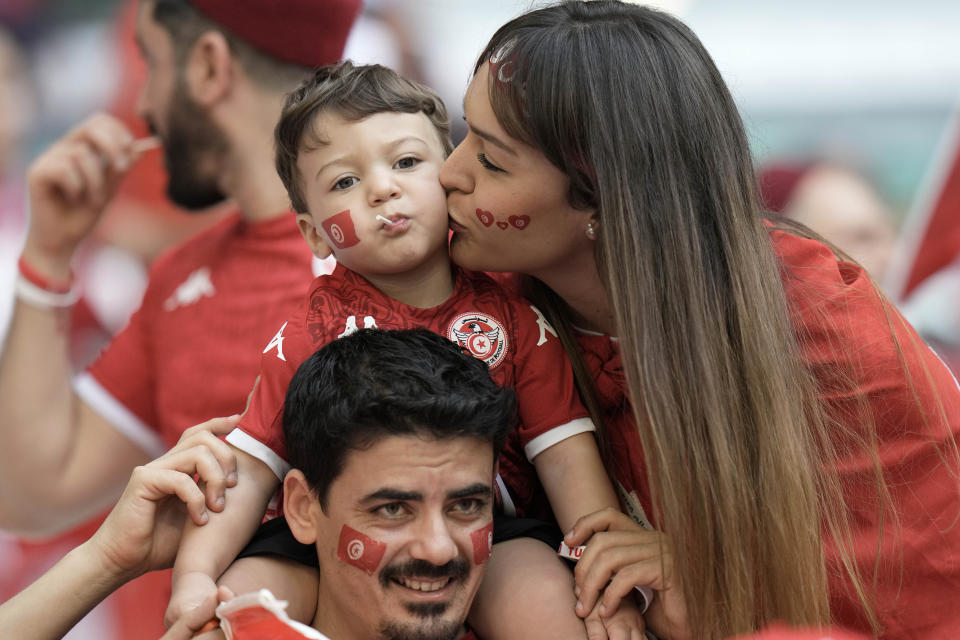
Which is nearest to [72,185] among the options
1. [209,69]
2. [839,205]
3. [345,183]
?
[209,69]

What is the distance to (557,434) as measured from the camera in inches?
67.8

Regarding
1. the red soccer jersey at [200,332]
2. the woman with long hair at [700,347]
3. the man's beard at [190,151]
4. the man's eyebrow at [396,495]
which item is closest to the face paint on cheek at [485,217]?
the woman with long hair at [700,347]

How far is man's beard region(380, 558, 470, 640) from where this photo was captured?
1460mm

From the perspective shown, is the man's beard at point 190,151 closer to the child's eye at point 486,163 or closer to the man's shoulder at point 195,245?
the man's shoulder at point 195,245

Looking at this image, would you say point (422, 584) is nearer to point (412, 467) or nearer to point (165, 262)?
point (412, 467)

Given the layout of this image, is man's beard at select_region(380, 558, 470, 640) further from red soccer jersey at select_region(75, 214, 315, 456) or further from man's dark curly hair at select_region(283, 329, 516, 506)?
red soccer jersey at select_region(75, 214, 315, 456)

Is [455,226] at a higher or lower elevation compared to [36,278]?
higher

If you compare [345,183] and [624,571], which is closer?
[624,571]

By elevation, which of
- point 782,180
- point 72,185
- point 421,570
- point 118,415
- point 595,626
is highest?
point 421,570

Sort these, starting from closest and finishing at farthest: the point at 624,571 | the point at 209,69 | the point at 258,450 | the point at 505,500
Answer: the point at 624,571
the point at 258,450
the point at 505,500
the point at 209,69

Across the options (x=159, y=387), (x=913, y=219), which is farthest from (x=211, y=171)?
(x=913, y=219)

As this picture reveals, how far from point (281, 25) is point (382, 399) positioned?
1.54 m

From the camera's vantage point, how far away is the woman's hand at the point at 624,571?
5.06 feet

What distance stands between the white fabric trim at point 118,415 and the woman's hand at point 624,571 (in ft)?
4.88
